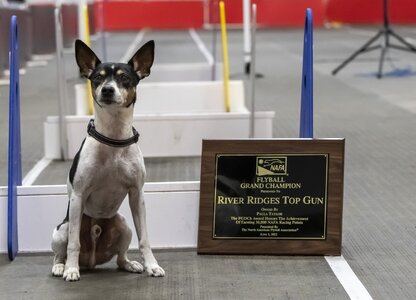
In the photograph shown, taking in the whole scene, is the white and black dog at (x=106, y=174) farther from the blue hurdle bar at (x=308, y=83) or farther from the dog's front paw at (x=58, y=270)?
the blue hurdle bar at (x=308, y=83)

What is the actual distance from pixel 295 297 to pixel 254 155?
3.06 feet

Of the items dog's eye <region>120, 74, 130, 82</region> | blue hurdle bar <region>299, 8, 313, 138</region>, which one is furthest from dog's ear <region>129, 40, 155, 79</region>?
blue hurdle bar <region>299, 8, 313, 138</region>

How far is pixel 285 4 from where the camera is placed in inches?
1276

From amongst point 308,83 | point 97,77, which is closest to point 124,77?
point 97,77

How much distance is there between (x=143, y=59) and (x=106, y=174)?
1.86 feet

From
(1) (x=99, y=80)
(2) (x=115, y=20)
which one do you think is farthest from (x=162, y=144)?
(2) (x=115, y=20)

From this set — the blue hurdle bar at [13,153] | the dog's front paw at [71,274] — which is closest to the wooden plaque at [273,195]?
the dog's front paw at [71,274]

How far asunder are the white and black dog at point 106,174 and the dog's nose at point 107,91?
2cm

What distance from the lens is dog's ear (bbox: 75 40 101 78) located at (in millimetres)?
4168

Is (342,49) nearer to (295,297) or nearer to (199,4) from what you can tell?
(199,4)

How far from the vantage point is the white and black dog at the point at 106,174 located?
4.09 meters

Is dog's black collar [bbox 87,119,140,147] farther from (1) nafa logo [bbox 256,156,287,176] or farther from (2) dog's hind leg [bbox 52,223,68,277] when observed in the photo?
(1) nafa logo [bbox 256,156,287,176]

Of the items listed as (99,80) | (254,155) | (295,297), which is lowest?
(295,297)

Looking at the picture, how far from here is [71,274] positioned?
4184 mm
